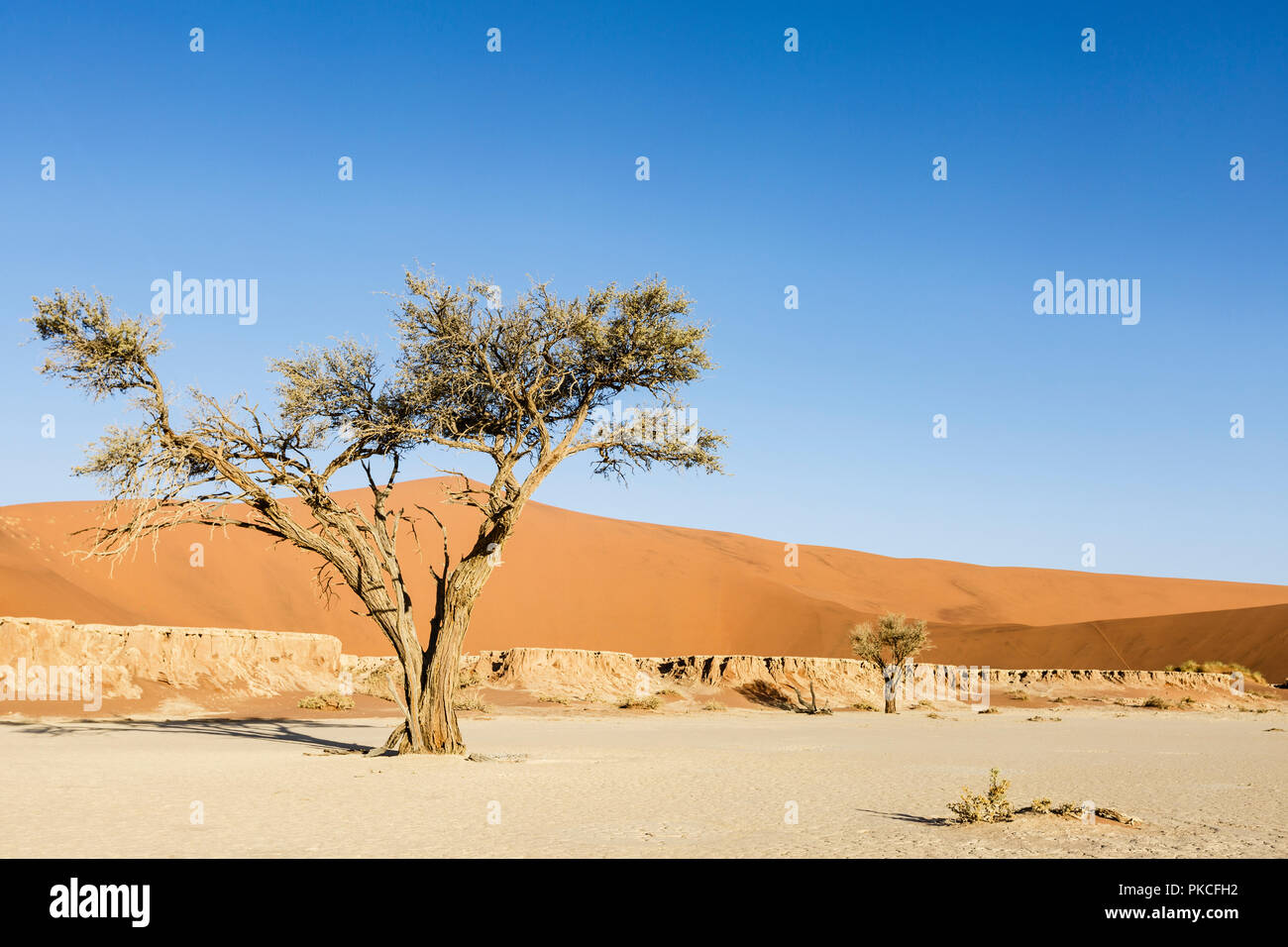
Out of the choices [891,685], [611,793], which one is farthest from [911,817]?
[891,685]

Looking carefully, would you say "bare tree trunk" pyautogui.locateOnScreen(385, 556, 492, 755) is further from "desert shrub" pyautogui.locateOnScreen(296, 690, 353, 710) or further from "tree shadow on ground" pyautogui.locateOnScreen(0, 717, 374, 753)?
"desert shrub" pyautogui.locateOnScreen(296, 690, 353, 710)

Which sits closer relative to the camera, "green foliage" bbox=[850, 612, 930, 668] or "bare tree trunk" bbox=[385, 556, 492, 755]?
"bare tree trunk" bbox=[385, 556, 492, 755]

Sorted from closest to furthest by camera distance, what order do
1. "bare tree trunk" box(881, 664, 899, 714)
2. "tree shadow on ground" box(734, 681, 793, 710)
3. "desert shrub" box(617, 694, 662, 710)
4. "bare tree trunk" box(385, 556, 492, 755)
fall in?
"bare tree trunk" box(385, 556, 492, 755) < "desert shrub" box(617, 694, 662, 710) < "bare tree trunk" box(881, 664, 899, 714) < "tree shadow on ground" box(734, 681, 793, 710)

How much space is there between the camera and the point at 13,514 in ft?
186

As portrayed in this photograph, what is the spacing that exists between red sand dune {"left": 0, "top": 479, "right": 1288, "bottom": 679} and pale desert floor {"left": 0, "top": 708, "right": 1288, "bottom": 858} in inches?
841

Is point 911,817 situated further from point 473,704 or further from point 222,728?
point 473,704

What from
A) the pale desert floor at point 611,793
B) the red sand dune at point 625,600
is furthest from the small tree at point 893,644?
the red sand dune at point 625,600

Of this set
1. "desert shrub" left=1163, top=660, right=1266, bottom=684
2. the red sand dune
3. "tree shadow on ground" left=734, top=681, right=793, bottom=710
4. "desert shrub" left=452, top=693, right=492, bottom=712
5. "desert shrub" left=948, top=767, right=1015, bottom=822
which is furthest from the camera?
"desert shrub" left=1163, top=660, right=1266, bottom=684

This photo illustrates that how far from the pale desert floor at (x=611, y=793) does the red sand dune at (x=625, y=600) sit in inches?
841

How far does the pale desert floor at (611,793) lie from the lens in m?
9.02

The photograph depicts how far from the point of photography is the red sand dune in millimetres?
52250

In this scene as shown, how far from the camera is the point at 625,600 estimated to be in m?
72.8

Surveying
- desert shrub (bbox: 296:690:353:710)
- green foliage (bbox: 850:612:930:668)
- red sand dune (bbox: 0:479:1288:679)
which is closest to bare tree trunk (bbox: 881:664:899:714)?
green foliage (bbox: 850:612:930:668)
